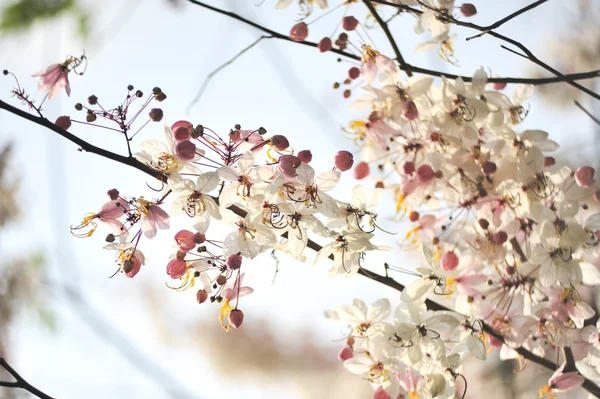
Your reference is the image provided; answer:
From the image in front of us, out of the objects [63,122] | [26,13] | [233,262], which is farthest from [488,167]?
[26,13]

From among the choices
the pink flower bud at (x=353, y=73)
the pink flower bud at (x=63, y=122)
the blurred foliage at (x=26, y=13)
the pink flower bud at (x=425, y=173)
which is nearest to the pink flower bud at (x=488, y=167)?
the pink flower bud at (x=425, y=173)

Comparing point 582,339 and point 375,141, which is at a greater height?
point 375,141

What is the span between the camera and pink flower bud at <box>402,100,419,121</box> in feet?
1.78

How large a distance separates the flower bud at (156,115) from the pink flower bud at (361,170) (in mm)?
263

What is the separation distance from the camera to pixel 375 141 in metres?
0.59

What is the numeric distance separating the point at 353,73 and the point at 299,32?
69mm

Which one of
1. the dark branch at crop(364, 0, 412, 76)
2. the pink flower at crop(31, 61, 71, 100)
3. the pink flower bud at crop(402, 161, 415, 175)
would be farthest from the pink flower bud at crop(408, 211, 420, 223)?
the pink flower at crop(31, 61, 71, 100)

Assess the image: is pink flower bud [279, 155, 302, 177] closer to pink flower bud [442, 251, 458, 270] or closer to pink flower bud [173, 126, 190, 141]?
pink flower bud [173, 126, 190, 141]

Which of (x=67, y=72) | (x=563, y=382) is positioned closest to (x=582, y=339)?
(x=563, y=382)

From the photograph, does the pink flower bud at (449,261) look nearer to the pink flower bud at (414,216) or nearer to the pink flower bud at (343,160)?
the pink flower bud at (414,216)

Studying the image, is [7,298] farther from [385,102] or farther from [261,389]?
[385,102]

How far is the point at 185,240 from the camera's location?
0.42 metres

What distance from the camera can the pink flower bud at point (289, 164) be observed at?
39cm

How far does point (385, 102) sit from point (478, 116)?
9 centimetres
